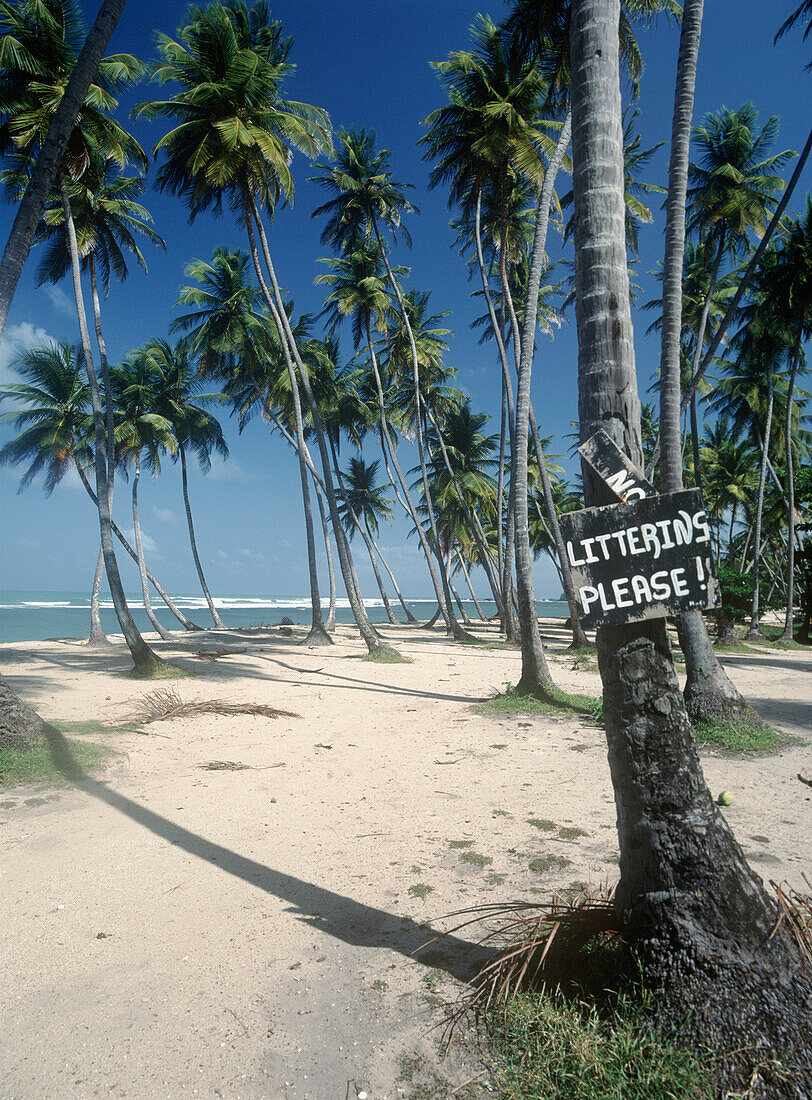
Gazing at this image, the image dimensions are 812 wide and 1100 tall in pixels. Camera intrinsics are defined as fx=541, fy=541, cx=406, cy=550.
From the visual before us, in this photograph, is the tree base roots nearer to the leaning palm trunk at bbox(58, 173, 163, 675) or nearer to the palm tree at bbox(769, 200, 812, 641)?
the leaning palm trunk at bbox(58, 173, 163, 675)

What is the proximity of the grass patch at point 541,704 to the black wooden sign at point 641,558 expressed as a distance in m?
6.67

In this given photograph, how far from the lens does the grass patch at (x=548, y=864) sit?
11.6 ft

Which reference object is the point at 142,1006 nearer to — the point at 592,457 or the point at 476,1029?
the point at 476,1029

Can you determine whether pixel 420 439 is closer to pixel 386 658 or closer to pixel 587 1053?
pixel 386 658

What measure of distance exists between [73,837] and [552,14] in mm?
13181

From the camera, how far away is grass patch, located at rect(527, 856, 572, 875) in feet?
11.6

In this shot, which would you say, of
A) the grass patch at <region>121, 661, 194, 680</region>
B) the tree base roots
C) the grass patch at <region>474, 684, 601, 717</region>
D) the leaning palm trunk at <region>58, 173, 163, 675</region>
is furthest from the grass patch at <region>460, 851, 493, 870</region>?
the leaning palm trunk at <region>58, 173, 163, 675</region>

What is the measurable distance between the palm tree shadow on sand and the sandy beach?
0.05ft

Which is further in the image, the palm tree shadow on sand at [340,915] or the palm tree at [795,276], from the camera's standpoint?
the palm tree at [795,276]

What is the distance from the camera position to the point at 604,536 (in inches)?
81.3

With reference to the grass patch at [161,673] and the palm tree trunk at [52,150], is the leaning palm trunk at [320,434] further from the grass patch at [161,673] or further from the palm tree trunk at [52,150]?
the palm tree trunk at [52,150]

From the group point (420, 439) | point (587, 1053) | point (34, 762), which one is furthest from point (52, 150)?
point (420, 439)

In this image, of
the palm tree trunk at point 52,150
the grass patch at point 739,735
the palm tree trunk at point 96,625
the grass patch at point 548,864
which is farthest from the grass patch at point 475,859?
the palm tree trunk at point 96,625

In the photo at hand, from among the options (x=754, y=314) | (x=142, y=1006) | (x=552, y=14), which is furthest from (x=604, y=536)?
(x=754, y=314)
